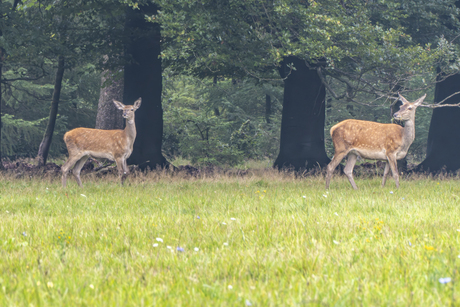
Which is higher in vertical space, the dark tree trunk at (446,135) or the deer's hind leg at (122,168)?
the dark tree trunk at (446,135)

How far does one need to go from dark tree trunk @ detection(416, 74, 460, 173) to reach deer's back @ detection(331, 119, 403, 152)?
5594mm

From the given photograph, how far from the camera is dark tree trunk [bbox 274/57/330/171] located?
51.3 ft

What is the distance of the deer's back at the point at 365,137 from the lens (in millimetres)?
11719

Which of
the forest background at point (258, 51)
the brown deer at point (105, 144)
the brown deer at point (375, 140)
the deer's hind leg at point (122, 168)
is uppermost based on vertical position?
the forest background at point (258, 51)

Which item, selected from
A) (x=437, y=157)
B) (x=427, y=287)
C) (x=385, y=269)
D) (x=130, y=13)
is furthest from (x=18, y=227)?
(x=437, y=157)

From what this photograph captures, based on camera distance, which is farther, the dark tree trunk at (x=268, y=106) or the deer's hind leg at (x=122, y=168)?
the dark tree trunk at (x=268, y=106)

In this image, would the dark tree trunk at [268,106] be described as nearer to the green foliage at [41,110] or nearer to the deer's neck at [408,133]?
the green foliage at [41,110]

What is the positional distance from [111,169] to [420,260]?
38.1 feet

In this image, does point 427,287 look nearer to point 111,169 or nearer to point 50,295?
point 50,295

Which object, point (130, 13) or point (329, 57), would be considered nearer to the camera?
point (329, 57)

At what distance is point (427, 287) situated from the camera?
3475 millimetres

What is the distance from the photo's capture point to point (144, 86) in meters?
15.0

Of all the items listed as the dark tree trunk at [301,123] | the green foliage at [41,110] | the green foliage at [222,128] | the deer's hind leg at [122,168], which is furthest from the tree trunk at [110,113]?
the dark tree trunk at [301,123]

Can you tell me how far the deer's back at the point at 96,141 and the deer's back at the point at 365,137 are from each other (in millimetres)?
5485
